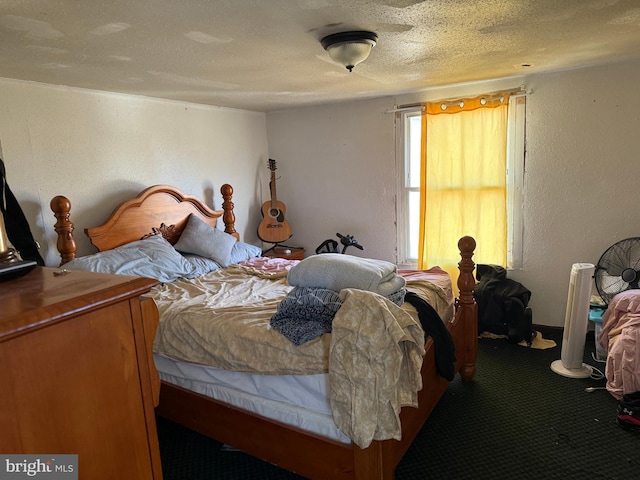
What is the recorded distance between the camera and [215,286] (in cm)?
279

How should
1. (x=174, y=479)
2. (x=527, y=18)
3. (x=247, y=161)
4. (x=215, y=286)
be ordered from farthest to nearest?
(x=247, y=161)
(x=215, y=286)
(x=174, y=479)
(x=527, y=18)

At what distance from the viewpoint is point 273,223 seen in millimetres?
4324

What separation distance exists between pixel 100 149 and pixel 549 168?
11.0 ft

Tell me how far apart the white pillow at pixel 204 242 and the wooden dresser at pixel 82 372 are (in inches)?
92.5

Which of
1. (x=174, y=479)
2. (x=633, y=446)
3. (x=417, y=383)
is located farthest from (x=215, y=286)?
(x=633, y=446)

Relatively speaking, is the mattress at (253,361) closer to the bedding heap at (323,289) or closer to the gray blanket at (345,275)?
the bedding heap at (323,289)

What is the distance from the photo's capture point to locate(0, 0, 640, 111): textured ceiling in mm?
1625

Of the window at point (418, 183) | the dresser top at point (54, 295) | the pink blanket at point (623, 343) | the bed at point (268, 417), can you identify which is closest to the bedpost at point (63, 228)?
the bed at point (268, 417)

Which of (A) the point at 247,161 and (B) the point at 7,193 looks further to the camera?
(A) the point at 247,161

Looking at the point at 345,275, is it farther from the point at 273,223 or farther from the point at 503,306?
the point at 273,223

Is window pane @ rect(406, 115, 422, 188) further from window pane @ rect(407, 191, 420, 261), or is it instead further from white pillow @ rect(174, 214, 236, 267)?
white pillow @ rect(174, 214, 236, 267)

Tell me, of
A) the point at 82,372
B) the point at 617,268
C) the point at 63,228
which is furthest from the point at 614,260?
the point at 63,228

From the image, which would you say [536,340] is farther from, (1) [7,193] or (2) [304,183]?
(1) [7,193]

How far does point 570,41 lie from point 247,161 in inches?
115
